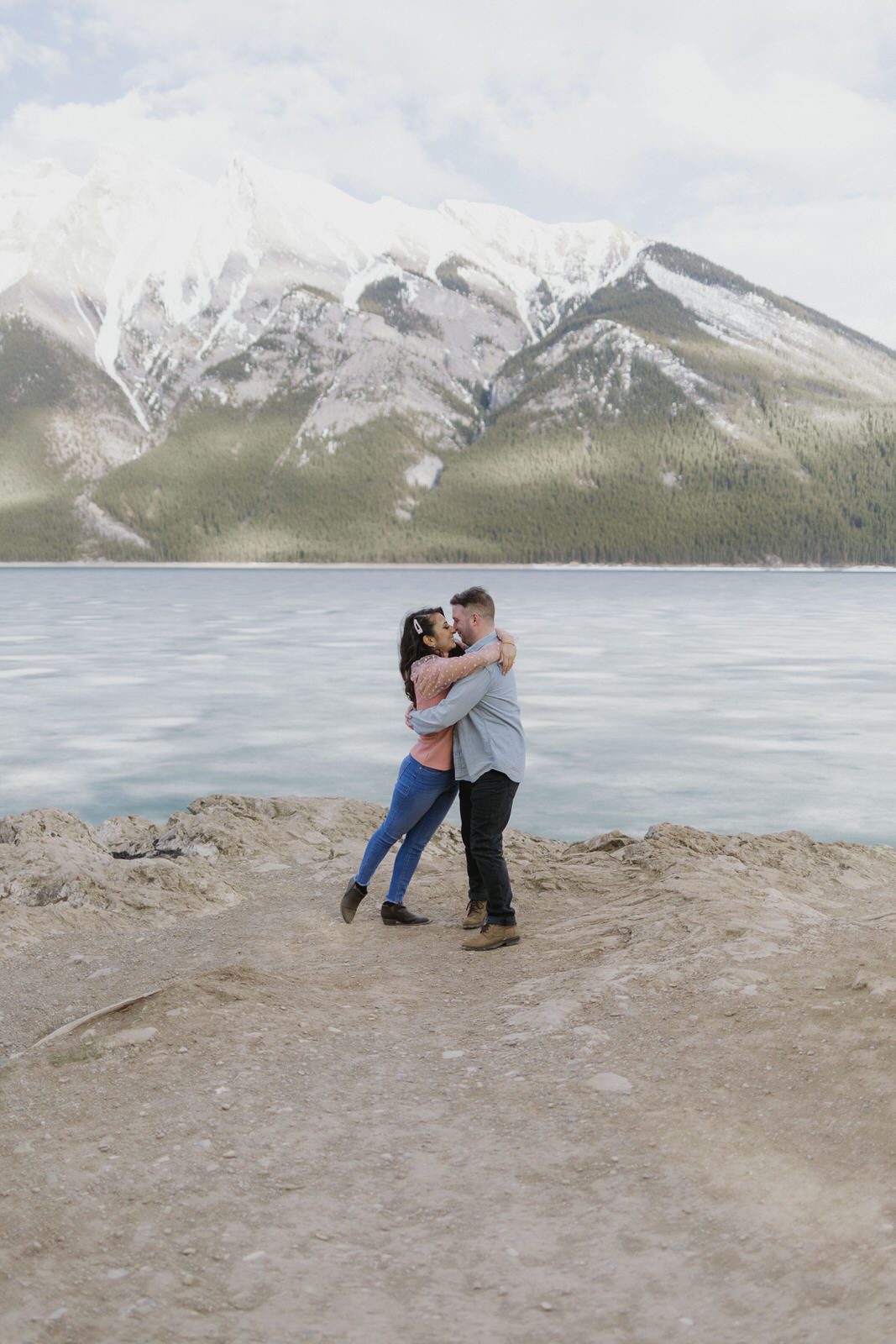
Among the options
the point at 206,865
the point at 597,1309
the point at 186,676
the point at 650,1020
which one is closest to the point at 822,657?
the point at 186,676

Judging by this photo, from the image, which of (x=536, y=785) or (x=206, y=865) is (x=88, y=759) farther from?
(x=206, y=865)

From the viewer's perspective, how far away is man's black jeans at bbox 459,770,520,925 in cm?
657

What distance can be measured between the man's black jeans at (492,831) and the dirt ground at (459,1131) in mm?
267

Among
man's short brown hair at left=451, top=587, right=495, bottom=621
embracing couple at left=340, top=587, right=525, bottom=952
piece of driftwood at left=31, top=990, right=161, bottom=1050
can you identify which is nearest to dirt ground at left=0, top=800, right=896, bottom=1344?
piece of driftwood at left=31, top=990, right=161, bottom=1050

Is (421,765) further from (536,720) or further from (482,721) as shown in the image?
(536,720)

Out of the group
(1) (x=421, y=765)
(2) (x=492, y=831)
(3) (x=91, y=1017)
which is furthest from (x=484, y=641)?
(3) (x=91, y=1017)

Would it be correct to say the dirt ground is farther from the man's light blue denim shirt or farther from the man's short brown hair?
the man's short brown hair

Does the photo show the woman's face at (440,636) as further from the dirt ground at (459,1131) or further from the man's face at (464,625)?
the dirt ground at (459,1131)

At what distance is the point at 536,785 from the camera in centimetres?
1584

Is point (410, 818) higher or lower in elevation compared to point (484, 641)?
lower

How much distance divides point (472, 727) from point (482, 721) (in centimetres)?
8

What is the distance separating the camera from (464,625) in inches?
260

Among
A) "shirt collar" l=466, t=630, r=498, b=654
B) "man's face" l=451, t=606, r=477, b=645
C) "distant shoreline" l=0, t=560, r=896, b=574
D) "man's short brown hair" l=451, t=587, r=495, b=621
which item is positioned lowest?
"shirt collar" l=466, t=630, r=498, b=654

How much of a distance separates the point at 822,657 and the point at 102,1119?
31604 mm
